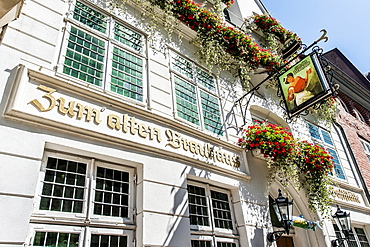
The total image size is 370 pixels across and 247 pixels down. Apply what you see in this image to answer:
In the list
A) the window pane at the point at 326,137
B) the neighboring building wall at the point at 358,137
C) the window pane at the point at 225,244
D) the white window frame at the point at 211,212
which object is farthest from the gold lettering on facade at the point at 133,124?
the neighboring building wall at the point at 358,137

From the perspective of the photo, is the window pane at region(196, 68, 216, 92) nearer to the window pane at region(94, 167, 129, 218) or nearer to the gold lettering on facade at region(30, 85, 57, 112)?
the window pane at region(94, 167, 129, 218)

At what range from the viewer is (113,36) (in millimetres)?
5383

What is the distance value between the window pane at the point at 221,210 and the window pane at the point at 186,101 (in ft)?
5.49

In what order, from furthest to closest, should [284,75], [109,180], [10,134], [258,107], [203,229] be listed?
[258,107] < [284,75] < [203,229] < [109,180] < [10,134]

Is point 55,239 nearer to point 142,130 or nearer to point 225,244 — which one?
point 142,130

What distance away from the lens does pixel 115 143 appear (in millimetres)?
4219

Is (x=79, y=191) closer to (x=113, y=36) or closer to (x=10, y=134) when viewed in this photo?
(x=10, y=134)

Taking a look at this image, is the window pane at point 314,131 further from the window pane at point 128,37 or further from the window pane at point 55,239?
the window pane at point 55,239

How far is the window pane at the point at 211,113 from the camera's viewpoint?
250 inches

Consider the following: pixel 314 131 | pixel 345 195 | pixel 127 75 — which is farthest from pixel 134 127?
pixel 314 131

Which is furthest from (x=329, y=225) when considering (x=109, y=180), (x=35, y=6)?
(x=35, y=6)

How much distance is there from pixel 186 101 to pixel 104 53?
6.73 feet

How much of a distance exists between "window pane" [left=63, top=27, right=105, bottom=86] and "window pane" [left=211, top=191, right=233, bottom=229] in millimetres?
3204

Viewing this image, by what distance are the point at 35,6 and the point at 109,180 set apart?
3.12 metres
